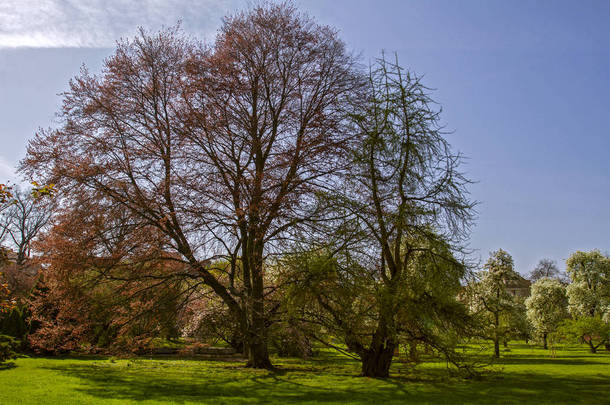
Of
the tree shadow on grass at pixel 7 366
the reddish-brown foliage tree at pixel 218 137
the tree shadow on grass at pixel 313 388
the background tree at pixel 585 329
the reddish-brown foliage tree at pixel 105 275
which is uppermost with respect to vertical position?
the reddish-brown foliage tree at pixel 218 137

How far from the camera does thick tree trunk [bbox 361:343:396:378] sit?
1370 centimetres

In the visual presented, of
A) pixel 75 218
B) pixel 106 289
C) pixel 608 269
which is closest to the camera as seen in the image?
pixel 75 218

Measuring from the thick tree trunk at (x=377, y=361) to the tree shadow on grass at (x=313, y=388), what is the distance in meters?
0.52

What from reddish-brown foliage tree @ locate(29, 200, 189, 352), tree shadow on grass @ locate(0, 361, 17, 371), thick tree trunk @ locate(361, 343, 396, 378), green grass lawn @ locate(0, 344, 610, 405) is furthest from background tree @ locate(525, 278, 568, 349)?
tree shadow on grass @ locate(0, 361, 17, 371)

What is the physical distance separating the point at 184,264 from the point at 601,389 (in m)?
14.2

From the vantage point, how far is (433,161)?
504 inches

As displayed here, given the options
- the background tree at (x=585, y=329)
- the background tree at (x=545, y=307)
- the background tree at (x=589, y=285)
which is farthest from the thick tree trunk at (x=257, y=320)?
the background tree at (x=589, y=285)

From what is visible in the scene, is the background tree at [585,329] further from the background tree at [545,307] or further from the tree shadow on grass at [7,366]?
the tree shadow on grass at [7,366]

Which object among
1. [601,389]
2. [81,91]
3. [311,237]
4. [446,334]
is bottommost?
[601,389]

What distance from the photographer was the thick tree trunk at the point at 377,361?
1370 cm

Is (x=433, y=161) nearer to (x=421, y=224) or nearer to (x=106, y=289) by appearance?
(x=421, y=224)

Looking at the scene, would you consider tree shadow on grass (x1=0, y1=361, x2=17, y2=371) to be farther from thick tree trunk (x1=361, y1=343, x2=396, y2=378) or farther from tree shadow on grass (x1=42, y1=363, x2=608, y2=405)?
thick tree trunk (x1=361, y1=343, x2=396, y2=378)

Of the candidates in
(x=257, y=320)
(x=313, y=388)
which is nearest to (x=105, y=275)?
(x=257, y=320)

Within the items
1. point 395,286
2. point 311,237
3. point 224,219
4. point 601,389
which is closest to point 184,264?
point 224,219
